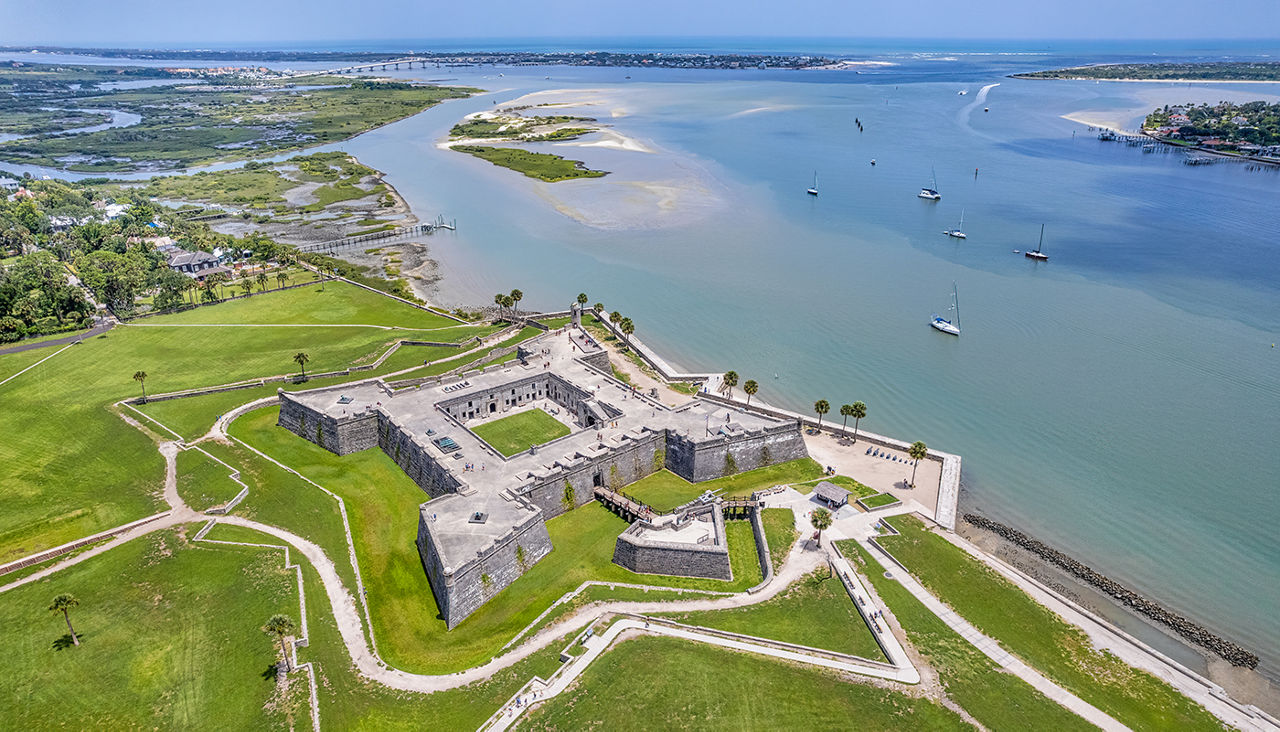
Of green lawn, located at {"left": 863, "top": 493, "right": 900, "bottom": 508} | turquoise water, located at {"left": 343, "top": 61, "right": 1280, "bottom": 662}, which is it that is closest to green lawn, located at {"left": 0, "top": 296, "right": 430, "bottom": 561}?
turquoise water, located at {"left": 343, "top": 61, "right": 1280, "bottom": 662}

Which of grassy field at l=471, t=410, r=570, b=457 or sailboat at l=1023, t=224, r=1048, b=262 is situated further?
sailboat at l=1023, t=224, r=1048, b=262

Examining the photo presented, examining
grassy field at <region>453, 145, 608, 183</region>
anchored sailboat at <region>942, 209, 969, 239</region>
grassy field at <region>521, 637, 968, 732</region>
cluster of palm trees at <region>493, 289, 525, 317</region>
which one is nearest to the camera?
grassy field at <region>521, 637, 968, 732</region>

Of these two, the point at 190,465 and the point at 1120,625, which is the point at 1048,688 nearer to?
the point at 1120,625

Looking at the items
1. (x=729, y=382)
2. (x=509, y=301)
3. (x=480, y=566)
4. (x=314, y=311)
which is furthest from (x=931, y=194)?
(x=480, y=566)

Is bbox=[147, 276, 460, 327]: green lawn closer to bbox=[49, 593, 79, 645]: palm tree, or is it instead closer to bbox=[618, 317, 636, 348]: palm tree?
bbox=[618, 317, 636, 348]: palm tree

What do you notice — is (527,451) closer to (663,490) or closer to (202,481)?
(663,490)

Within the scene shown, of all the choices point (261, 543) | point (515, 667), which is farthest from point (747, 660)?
point (261, 543)
